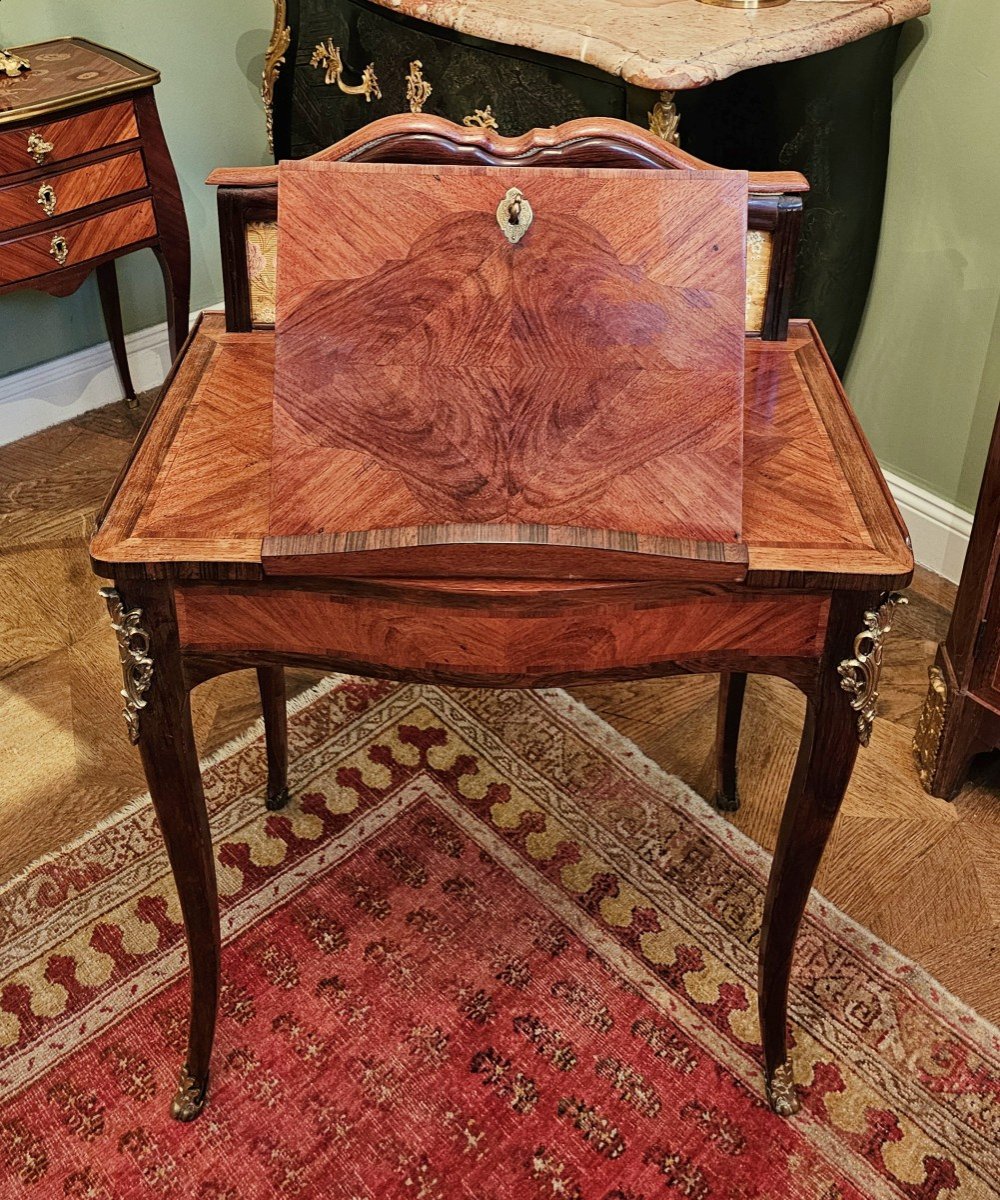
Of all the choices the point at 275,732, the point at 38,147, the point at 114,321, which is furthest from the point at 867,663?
the point at 114,321

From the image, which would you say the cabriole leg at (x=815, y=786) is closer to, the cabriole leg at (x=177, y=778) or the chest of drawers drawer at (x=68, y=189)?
the cabriole leg at (x=177, y=778)

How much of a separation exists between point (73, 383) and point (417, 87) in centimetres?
140

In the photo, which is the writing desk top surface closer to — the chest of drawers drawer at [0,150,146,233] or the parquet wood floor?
the parquet wood floor

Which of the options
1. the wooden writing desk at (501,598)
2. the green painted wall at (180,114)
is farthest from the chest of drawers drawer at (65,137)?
the wooden writing desk at (501,598)

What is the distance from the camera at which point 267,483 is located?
118 cm

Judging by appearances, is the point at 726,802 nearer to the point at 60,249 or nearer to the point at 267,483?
the point at 267,483

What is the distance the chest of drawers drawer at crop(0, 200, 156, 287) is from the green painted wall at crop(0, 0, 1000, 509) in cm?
57

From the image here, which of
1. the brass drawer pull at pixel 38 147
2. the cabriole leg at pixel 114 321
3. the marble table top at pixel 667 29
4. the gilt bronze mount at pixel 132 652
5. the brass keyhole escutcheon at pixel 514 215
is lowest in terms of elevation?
the cabriole leg at pixel 114 321

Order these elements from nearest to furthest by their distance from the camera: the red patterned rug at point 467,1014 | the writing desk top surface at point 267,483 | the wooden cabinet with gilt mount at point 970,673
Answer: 1. the writing desk top surface at point 267,483
2. the red patterned rug at point 467,1014
3. the wooden cabinet with gilt mount at point 970,673

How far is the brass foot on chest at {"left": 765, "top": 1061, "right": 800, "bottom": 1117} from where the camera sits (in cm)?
151

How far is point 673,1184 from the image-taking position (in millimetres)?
1448

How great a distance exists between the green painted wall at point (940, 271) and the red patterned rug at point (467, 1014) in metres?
1.04

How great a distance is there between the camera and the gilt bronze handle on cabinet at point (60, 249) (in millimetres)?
2404

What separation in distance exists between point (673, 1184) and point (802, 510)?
2.97 feet
